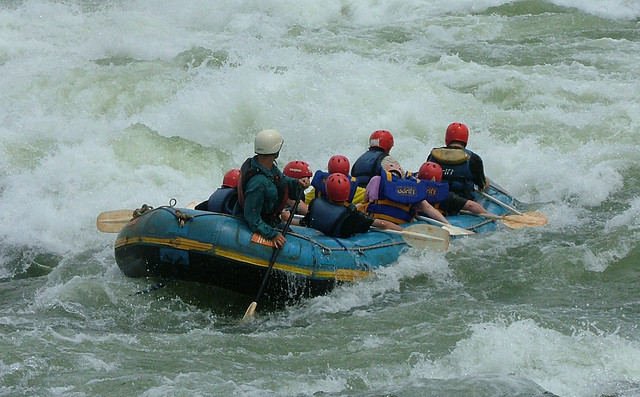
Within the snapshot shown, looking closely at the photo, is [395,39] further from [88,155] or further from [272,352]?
[272,352]

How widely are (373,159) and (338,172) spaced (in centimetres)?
51

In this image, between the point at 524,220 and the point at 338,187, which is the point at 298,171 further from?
the point at 524,220

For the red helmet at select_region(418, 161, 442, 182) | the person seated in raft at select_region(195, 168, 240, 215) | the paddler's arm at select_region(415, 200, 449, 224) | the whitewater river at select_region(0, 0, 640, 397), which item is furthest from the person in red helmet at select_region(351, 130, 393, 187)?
the person seated in raft at select_region(195, 168, 240, 215)

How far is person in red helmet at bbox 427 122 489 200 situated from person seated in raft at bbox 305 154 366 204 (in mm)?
1106

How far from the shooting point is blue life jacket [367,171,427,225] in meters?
8.72

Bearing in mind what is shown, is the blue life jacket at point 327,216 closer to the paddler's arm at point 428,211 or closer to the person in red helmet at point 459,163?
the paddler's arm at point 428,211

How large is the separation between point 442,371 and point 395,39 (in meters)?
11.4

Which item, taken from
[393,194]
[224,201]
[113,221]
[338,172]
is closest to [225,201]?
[224,201]

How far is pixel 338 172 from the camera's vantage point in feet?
28.4

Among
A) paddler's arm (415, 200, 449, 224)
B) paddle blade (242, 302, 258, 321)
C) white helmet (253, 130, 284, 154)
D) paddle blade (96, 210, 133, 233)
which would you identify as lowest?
paddle blade (242, 302, 258, 321)

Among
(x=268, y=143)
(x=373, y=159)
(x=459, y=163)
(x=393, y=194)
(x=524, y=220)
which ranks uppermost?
(x=268, y=143)

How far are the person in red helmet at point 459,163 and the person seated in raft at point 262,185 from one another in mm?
2539

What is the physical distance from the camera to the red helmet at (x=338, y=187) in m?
8.10

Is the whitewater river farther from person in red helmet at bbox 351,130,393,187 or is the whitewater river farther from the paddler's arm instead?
person in red helmet at bbox 351,130,393,187
